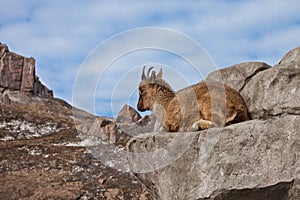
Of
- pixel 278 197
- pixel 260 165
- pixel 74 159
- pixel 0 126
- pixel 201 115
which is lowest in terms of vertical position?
pixel 278 197

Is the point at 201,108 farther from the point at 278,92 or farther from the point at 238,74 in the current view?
the point at 278,92

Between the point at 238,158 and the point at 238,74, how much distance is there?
273 centimetres

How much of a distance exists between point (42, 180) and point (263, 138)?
13.4 m

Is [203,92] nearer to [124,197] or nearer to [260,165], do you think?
[260,165]

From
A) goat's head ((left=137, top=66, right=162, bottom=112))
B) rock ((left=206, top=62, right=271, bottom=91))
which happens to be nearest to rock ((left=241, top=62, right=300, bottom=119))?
rock ((left=206, top=62, right=271, bottom=91))

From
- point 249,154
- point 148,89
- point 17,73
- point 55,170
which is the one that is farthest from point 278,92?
point 17,73

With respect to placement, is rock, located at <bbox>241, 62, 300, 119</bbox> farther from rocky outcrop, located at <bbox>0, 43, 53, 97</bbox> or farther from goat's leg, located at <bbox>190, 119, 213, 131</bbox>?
rocky outcrop, located at <bbox>0, 43, 53, 97</bbox>

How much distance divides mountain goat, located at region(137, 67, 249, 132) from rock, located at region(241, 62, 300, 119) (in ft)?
1.46

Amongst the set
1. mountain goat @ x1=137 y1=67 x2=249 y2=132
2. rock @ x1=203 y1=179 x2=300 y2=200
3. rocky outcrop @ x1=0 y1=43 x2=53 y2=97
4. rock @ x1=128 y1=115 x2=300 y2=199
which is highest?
rocky outcrop @ x1=0 y1=43 x2=53 y2=97

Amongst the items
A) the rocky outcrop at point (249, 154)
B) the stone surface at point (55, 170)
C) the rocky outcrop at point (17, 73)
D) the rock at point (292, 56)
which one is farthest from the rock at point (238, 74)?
the rocky outcrop at point (17, 73)

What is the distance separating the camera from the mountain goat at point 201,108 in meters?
8.74

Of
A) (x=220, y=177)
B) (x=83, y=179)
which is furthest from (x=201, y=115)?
(x=83, y=179)

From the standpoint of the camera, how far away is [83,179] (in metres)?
19.1

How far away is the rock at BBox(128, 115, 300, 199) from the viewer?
741cm
